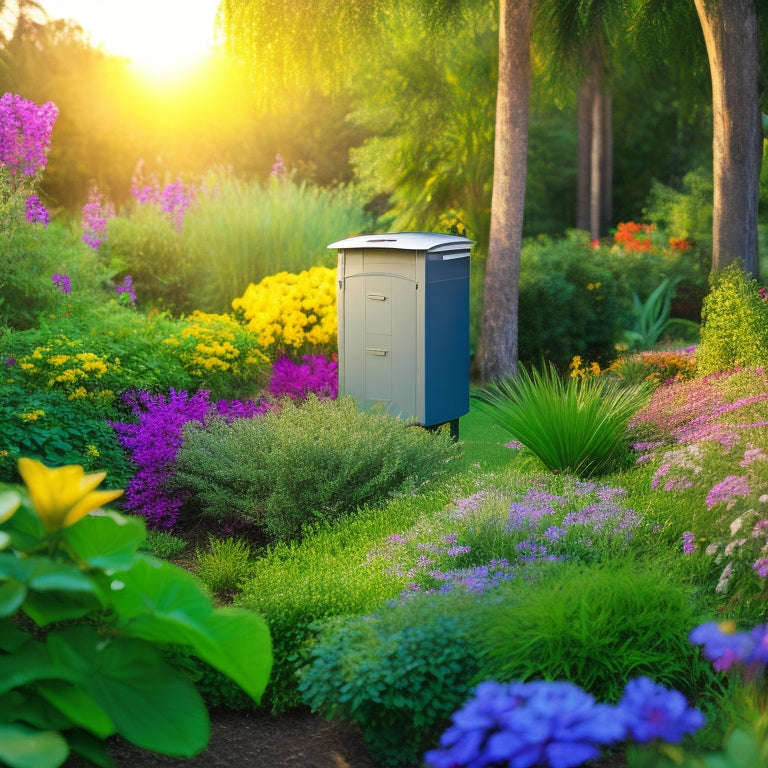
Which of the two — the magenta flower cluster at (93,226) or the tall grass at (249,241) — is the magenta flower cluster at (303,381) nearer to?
the tall grass at (249,241)

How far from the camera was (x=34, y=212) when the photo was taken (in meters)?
8.47

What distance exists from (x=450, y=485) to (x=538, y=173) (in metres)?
21.2

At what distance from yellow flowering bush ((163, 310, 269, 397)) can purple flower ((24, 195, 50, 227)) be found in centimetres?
152

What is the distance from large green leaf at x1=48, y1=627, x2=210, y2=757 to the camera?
2850 millimetres

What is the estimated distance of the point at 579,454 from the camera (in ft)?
20.4

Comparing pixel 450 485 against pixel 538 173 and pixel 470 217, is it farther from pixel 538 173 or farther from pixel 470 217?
pixel 538 173

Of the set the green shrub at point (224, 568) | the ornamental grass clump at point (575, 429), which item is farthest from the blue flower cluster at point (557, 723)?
the ornamental grass clump at point (575, 429)

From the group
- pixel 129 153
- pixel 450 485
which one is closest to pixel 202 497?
pixel 450 485

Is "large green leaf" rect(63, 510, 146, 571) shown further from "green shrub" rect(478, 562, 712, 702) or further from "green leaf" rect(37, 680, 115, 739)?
"green shrub" rect(478, 562, 712, 702)

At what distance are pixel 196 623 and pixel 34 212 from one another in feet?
21.5

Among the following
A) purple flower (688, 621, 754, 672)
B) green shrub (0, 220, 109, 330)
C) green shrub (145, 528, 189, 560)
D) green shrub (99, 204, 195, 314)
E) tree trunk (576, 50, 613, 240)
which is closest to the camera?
purple flower (688, 621, 754, 672)

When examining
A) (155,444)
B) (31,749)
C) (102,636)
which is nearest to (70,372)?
(155,444)

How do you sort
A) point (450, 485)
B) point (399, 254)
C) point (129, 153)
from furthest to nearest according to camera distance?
point (129, 153)
point (399, 254)
point (450, 485)

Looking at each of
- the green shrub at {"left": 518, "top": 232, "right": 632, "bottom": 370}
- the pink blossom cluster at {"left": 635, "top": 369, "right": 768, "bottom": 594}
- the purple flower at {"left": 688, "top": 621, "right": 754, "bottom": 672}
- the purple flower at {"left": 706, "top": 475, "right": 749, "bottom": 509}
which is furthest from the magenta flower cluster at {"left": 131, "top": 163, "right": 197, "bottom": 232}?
the purple flower at {"left": 688, "top": 621, "right": 754, "bottom": 672}
